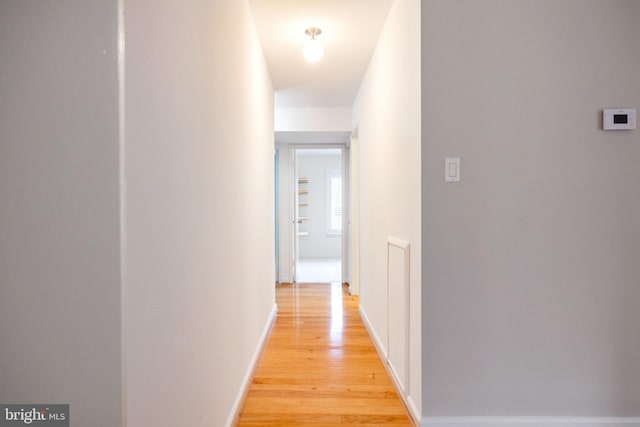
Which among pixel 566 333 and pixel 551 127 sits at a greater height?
pixel 551 127

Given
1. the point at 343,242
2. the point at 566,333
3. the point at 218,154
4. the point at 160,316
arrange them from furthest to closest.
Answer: the point at 343,242
the point at 566,333
the point at 218,154
the point at 160,316

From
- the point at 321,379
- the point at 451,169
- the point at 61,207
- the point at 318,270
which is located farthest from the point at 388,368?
the point at 318,270

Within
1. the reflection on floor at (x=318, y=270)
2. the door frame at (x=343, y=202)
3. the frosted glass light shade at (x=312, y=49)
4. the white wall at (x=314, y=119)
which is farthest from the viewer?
the reflection on floor at (x=318, y=270)

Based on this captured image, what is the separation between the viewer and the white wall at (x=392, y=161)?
1825 millimetres

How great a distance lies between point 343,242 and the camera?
539 cm

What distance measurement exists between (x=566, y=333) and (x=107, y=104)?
2022 mm

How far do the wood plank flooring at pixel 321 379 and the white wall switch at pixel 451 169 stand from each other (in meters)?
1.23

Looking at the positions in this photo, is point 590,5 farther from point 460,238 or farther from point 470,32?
point 460,238

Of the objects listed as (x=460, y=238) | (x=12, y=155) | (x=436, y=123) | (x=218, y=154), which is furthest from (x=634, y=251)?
(x=12, y=155)

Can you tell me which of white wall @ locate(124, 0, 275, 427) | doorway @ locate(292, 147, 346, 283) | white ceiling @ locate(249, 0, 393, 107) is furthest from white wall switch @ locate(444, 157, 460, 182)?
doorway @ locate(292, 147, 346, 283)

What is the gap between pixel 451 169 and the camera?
1729 mm

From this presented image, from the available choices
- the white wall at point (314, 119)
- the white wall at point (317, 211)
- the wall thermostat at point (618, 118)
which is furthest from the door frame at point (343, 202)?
the wall thermostat at point (618, 118)

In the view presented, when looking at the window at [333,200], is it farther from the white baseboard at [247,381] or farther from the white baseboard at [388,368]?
the white baseboard at [247,381]

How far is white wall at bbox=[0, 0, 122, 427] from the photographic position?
79cm
